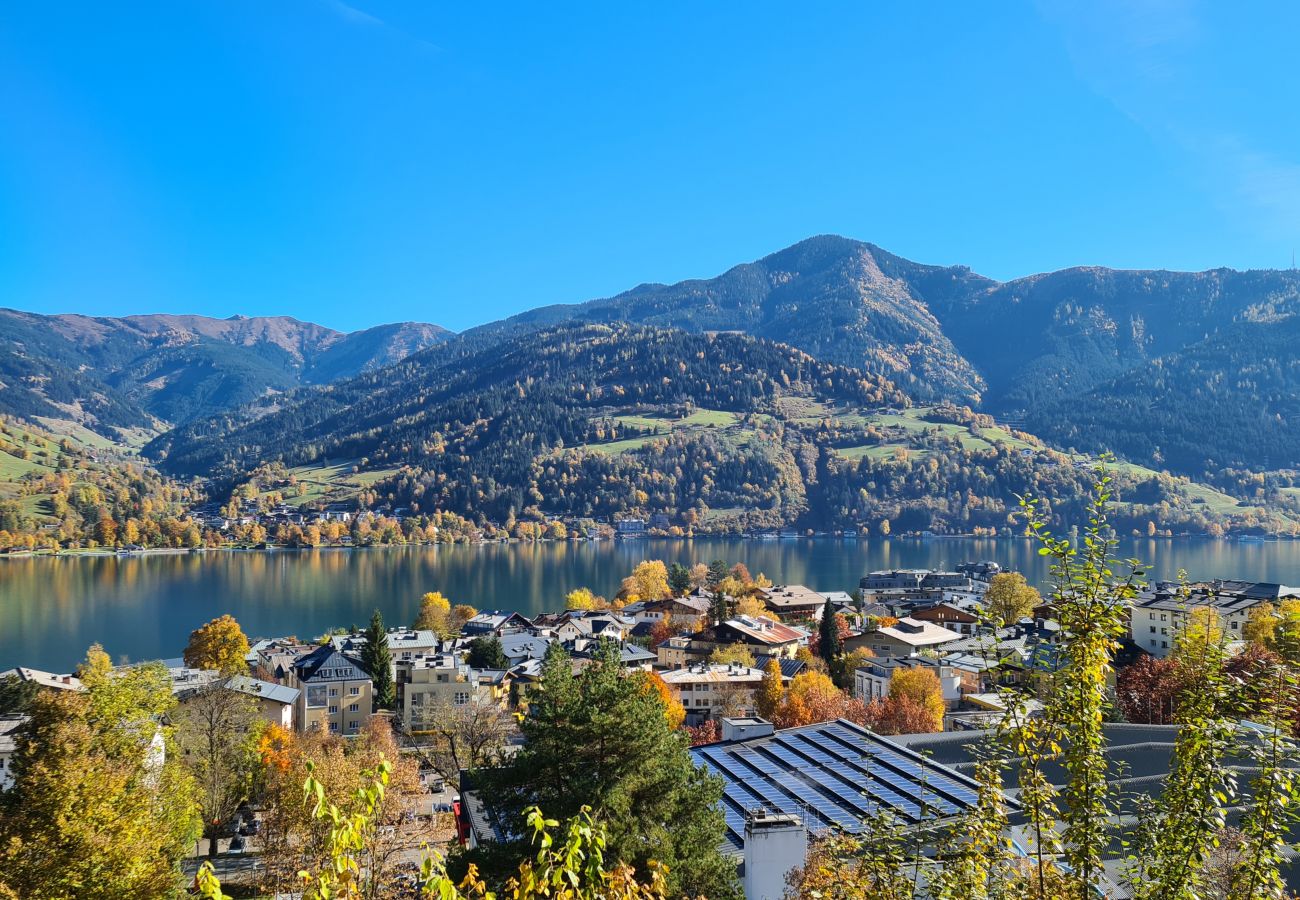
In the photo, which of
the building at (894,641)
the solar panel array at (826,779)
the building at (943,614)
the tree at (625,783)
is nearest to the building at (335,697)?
the solar panel array at (826,779)

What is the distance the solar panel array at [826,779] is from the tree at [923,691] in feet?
40.7

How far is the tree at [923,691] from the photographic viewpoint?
104ft

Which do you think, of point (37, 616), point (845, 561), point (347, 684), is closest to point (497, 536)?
point (845, 561)

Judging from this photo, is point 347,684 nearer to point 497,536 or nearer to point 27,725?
point 27,725

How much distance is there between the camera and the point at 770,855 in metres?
12.4

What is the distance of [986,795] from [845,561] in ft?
391

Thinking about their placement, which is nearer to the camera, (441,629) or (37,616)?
(441,629)

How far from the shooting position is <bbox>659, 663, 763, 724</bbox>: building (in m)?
38.0

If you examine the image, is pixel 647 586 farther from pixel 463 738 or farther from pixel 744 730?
pixel 744 730

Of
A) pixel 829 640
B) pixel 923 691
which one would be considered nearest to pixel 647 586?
pixel 829 640

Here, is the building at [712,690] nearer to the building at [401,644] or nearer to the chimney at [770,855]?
the building at [401,644]

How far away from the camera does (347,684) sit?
37.8 m

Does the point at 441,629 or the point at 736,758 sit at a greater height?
the point at 736,758

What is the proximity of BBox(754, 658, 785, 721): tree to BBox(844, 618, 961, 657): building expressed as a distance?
10726 millimetres
